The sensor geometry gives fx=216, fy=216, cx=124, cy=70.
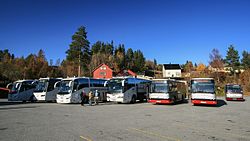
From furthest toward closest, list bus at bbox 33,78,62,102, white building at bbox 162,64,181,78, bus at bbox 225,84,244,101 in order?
white building at bbox 162,64,181,78 → bus at bbox 225,84,244,101 → bus at bbox 33,78,62,102

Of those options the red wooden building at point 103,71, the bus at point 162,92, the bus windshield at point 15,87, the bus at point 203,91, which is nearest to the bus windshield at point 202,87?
the bus at point 203,91

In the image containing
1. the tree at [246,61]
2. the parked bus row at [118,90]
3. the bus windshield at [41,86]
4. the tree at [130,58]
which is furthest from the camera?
the tree at [130,58]

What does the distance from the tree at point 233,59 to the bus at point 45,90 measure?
6245cm

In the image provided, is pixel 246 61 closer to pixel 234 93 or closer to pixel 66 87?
pixel 234 93

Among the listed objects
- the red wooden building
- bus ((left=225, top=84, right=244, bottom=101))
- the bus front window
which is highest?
the red wooden building

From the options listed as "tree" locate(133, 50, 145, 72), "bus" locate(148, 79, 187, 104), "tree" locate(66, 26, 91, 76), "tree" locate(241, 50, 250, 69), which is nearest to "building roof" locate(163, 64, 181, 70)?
"tree" locate(133, 50, 145, 72)

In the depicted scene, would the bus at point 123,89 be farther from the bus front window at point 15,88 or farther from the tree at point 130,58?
the tree at point 130,58

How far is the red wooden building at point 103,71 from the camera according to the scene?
73125 mm

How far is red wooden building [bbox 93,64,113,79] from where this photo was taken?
7312 centimetres

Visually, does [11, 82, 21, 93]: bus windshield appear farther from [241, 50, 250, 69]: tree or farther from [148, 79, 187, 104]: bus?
[241, 50, 250, 69]: tree

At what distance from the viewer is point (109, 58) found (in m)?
88.4

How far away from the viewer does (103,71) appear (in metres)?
73.7

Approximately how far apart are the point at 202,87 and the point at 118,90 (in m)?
9.14

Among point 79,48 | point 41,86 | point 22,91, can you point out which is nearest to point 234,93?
point 41,86
